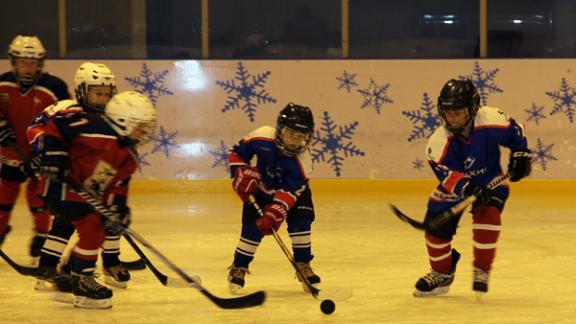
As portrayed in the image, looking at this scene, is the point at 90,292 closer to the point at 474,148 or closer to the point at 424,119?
the point at 474,148

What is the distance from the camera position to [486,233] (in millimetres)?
4367

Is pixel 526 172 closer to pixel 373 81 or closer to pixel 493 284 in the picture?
pixel 493 284

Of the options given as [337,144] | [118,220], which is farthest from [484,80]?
[118,220]

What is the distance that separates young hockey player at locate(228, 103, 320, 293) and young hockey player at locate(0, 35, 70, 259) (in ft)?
3.39

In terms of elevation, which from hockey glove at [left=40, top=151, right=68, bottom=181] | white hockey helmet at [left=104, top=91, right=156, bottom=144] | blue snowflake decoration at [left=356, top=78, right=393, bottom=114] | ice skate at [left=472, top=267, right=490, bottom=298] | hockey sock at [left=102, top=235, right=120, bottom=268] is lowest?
ice skate at [left=472, top=267, right=490, bottom=298]

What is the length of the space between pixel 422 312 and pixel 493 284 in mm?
640

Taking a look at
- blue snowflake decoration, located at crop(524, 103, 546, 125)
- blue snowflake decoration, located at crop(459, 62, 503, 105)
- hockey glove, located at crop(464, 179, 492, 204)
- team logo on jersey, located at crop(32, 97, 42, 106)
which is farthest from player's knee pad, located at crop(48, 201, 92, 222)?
blue snowflake decoration, located at crop(524, 103, 546, 125)

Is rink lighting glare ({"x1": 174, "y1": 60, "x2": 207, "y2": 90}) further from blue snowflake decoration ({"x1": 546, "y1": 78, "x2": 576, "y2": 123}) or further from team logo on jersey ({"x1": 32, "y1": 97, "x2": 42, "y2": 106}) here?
team logo on jersey ({"x1": 32, "y1": 97, "x2": 42, "y2": 106})

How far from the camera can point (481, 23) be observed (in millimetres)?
7961

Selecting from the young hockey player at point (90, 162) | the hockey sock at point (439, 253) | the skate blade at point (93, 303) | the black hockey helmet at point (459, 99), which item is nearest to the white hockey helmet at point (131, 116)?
the young hockey player at point (90, 162)

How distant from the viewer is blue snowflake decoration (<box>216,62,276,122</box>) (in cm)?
781

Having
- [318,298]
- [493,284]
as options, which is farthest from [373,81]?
[318,298]

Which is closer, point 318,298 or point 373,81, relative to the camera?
point 318,298

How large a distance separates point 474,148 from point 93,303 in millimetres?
1489
